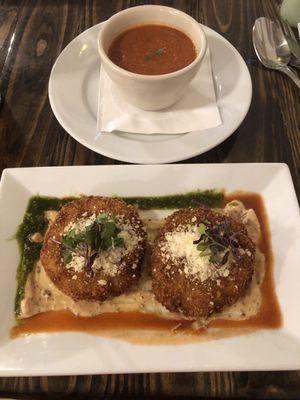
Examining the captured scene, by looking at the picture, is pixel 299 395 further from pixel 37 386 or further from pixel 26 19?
pixel 26 19

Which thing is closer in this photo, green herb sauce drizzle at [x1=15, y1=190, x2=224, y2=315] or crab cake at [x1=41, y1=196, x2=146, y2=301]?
crab cake at [x1=41, y1=196, x2=146, y2=301]

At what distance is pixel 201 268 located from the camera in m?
1.30

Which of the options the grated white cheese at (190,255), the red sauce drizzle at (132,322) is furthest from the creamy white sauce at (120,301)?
the grated white cheese at (190,255)

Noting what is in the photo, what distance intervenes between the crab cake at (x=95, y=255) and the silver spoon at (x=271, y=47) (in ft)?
3.98

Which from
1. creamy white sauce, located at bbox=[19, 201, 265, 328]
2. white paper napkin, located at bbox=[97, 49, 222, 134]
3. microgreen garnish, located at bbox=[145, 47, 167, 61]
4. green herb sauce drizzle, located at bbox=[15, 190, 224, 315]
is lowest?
creamy white sauce, located at bbox=[19, 201, 265, 328]

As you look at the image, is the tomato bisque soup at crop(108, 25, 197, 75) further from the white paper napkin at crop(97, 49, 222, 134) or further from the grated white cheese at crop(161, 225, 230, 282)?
the grated white cheese at crop(161, 225, 230, 282)

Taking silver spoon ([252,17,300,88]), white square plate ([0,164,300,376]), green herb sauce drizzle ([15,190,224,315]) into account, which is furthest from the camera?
silver spoon ([252,17,300,88])

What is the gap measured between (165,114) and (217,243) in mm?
699

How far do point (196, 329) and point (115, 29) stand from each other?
51.2 inches

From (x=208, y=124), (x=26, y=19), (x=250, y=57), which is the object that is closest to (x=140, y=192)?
(x=208, y=124)

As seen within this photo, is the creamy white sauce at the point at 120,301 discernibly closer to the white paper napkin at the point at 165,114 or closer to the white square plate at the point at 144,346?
Result: the white square plate at the point at 144,346

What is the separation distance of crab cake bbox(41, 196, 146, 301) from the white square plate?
0.47ft

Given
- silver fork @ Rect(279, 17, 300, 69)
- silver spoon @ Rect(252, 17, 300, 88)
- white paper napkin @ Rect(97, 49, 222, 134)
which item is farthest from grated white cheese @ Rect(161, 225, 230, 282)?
silver fork @ Rect(279, 17, 300, 69)

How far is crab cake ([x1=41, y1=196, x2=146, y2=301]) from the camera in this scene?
130 centimetres
